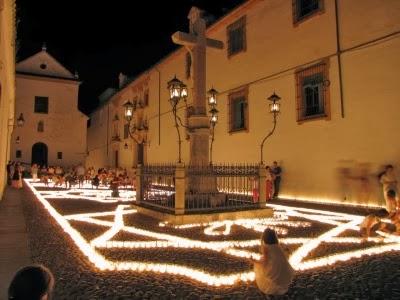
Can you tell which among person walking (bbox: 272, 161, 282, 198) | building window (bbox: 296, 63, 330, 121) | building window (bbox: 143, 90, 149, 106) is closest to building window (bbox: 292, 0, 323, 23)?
building window (bbox: 296, 63, 330, 121)

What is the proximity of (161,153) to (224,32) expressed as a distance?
34.9ft

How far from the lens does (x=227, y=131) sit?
18531mm

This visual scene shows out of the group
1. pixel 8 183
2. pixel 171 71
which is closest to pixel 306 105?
pixel 171 71

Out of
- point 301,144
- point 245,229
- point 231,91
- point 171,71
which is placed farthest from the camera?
point 171,71

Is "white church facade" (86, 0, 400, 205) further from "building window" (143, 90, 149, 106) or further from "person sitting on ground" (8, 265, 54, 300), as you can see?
"person sitting on ground" (8, 265, 54, 300)

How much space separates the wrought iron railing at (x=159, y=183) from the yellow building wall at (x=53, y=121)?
26268 millimetres

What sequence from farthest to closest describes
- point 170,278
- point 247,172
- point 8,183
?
point 8,183, point 247,172, point 170,278

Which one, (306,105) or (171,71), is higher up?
(171,71)

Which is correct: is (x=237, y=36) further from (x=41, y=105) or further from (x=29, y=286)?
(x=41, y=105)

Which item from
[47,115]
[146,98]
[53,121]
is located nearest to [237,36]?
[146,98]

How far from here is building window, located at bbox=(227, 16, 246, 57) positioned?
17391 millimetres

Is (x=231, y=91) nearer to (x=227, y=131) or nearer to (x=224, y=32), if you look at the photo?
(x=227, y=131)

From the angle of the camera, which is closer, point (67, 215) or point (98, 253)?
point (98, 253)

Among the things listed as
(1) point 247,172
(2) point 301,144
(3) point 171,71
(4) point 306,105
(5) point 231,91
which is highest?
(3) point 171,71
